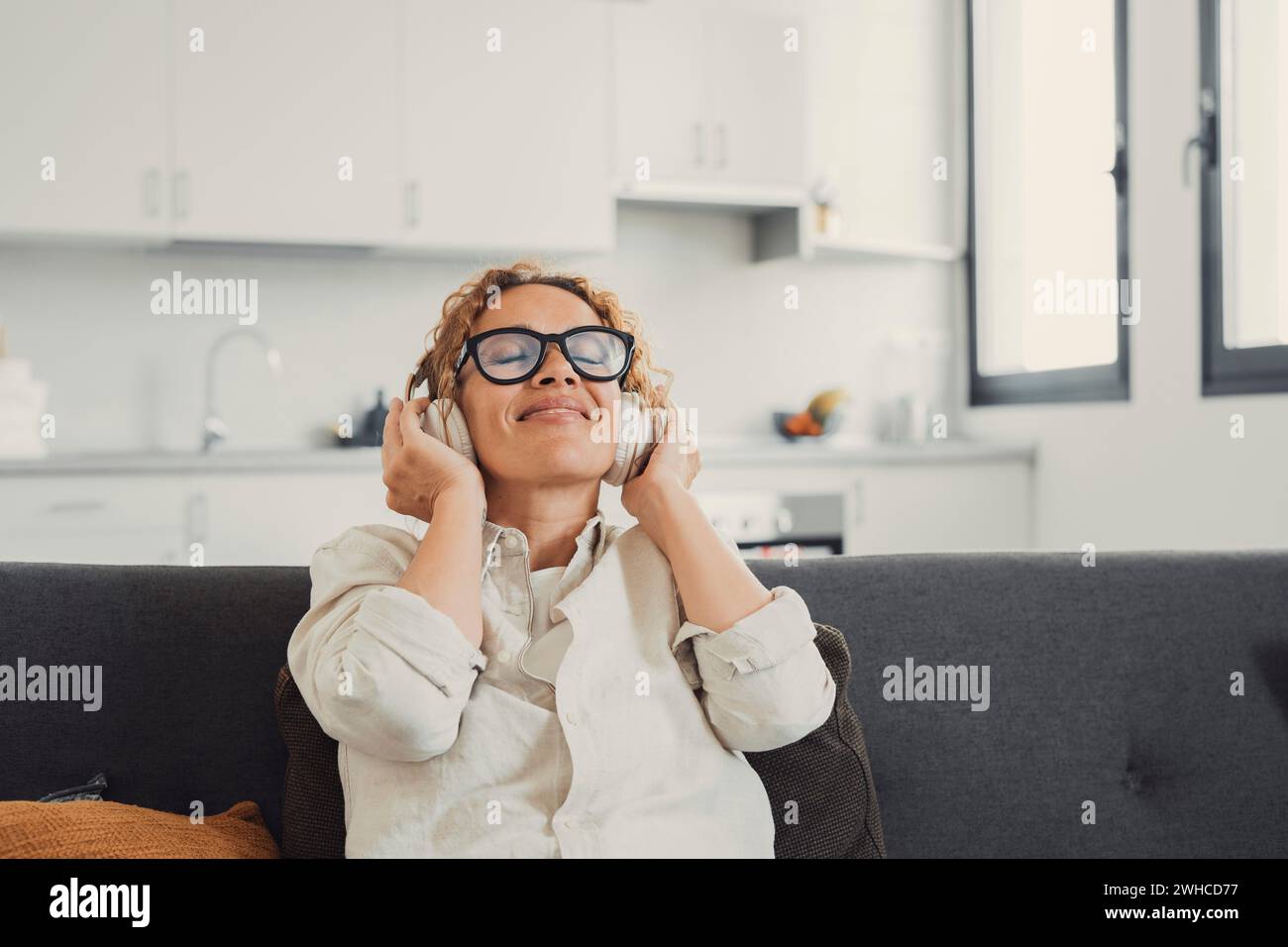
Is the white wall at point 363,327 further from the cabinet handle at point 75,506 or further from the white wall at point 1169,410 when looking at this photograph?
the white wall at point 1169,410

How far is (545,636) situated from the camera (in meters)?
1.23

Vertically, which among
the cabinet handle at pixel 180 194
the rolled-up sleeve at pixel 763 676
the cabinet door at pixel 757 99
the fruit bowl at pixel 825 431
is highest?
the cabinet door at pixel 757 99

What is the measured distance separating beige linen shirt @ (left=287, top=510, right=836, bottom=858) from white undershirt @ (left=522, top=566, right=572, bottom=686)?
10 mm

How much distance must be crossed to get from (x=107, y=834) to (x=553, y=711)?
0.41 m

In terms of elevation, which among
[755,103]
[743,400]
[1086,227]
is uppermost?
[755,103]

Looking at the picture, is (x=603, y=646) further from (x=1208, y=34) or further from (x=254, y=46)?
(x=1208, y=34)

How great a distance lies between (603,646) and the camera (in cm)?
120

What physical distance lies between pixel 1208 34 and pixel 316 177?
8.00ft

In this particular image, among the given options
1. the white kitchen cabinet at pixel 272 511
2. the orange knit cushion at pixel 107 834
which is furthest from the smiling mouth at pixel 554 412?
the white kitchen cabinet at pixel 272 511

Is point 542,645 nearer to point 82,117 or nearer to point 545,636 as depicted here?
point 545,636

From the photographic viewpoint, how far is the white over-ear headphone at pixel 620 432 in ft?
4.32

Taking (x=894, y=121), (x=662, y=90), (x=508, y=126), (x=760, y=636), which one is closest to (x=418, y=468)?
(x=760, y=636)

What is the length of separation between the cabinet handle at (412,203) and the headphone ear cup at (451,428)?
2250 millimetres

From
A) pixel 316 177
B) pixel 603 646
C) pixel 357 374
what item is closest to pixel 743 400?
pixel 357 374
